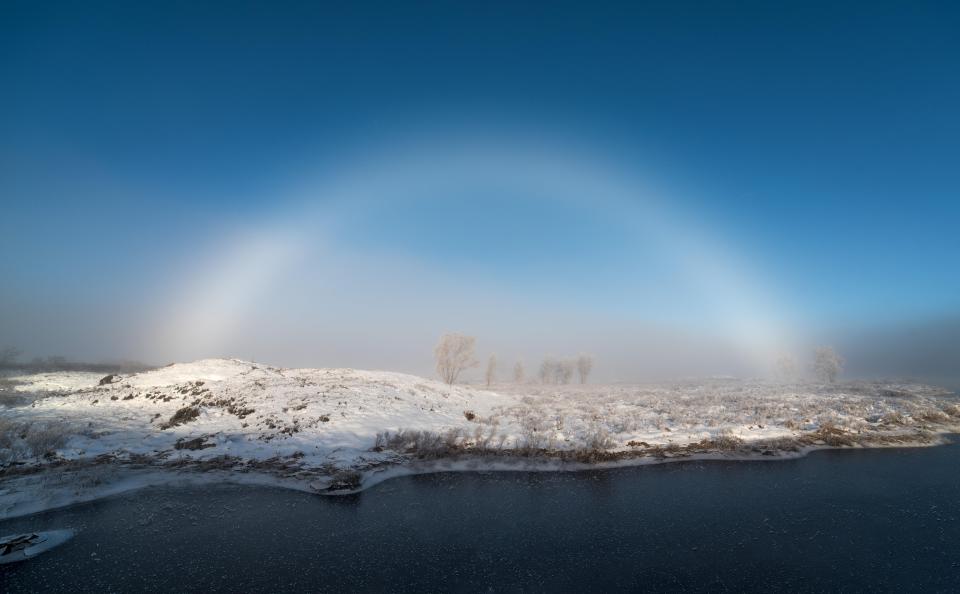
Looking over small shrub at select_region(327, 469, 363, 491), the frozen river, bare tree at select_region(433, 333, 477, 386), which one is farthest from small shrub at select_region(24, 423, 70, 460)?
→ bare tree at select_region(433, 333, 477, 386)

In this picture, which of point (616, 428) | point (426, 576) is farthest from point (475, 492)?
point (616, 428)

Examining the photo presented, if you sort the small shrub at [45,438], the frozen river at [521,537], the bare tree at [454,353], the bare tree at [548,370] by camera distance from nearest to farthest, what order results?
the frozen river at [521,537] < the small shrub at [45,438] < the bare tree at [454,353] < the bare tree at [548,370]

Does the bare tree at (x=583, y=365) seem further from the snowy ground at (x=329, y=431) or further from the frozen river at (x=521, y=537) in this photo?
the frozen river at (x=521, y=537)

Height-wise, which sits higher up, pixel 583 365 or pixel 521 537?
pixel 583 365

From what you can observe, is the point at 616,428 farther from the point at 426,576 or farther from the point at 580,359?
the point at 580,359

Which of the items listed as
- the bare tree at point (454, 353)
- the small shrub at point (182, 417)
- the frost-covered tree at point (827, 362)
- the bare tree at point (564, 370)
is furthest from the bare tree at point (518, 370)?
the small shrub at point (182, 417)

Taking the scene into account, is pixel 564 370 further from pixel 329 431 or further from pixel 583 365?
pixel 329 431

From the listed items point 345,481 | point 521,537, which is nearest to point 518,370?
point 345,481

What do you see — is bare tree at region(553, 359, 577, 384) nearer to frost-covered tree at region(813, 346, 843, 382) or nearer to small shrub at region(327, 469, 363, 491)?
frost-covered tree at region(813, 346, 843, 382)
